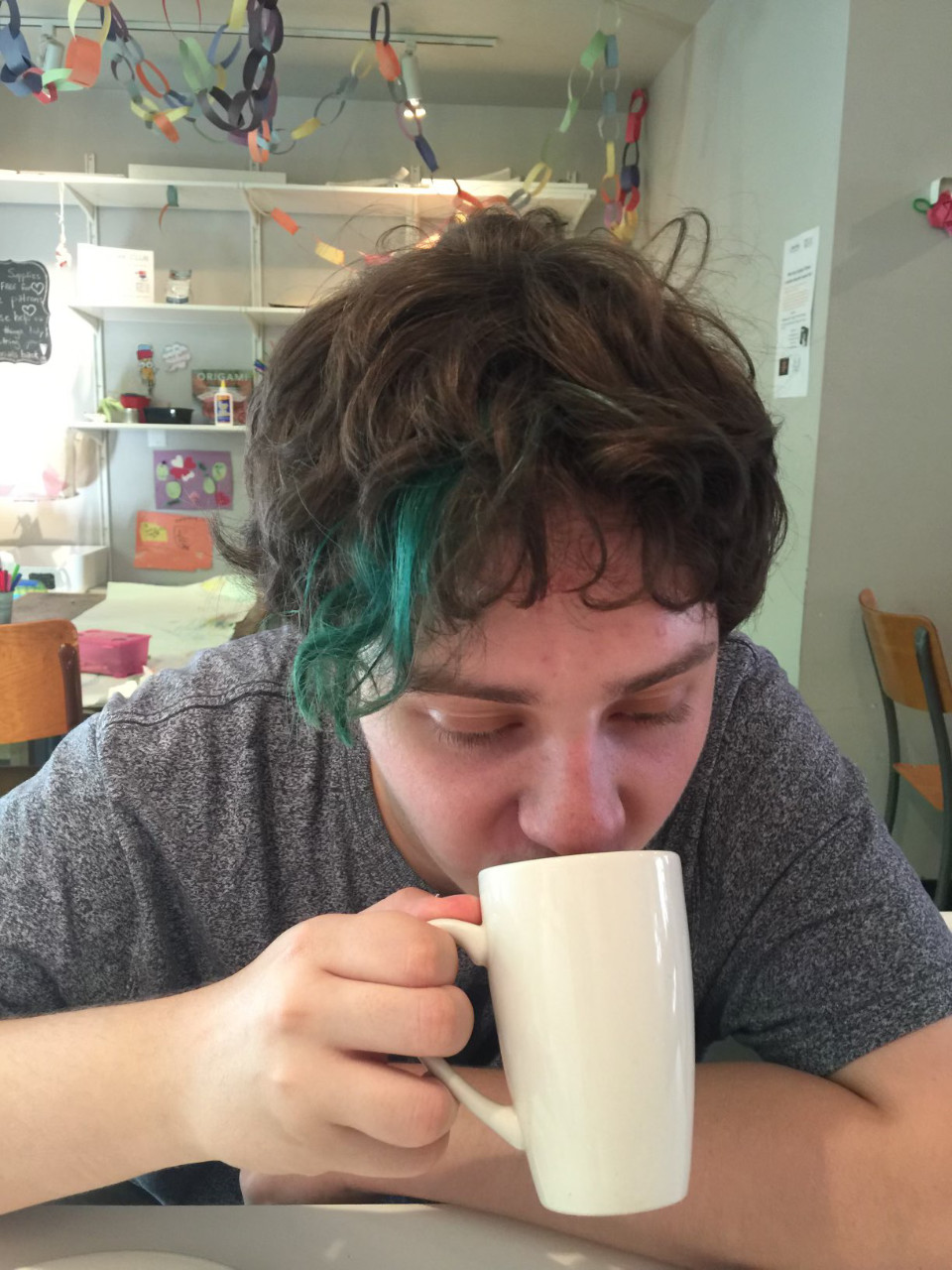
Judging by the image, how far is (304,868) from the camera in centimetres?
73

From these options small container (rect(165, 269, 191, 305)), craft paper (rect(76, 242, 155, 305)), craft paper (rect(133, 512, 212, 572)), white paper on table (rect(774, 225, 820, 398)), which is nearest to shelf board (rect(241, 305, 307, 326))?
small container (rect(165, 269, 191, 305))

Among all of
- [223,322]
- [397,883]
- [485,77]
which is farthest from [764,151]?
[397,883]

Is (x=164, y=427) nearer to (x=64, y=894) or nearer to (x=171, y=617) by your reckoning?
(x=171, y=617)

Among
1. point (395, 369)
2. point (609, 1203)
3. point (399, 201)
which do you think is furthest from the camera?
point (399, 201)

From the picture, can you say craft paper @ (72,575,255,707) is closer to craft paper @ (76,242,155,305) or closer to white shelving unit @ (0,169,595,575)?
white shelving unit @ (0,169,595,575)

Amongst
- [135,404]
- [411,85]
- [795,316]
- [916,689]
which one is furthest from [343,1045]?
[135,404]

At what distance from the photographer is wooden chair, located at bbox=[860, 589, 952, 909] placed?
2.00 metres

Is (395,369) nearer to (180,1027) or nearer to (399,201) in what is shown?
(180,1027)

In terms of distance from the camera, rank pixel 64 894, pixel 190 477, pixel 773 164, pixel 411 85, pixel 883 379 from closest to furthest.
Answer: pixel 64 894, pixel 883 379, pixel 773 164, pixel 411 85, pixel 190 477

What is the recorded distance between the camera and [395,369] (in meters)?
0.51

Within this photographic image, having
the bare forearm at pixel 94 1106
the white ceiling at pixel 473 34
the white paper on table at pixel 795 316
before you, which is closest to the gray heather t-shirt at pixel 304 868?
the bare forearm at pixel 94 1106

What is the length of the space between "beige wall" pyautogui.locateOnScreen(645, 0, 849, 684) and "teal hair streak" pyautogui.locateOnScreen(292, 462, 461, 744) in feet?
4.97

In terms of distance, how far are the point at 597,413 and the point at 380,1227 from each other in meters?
0.49

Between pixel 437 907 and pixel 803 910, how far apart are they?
0.35 meters
